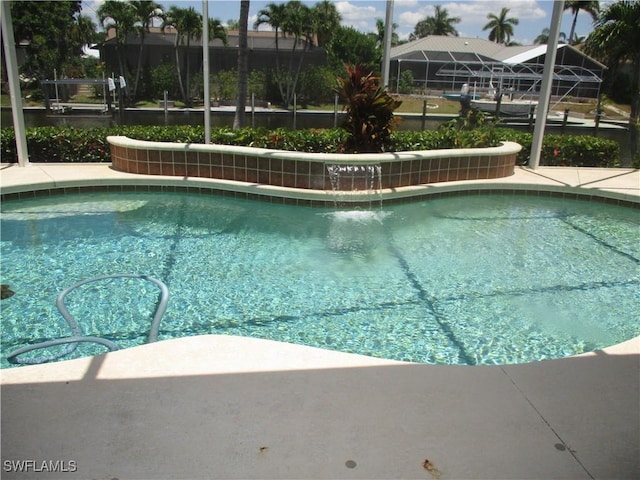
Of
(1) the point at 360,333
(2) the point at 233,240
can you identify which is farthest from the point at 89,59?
(1) the point at 360,333

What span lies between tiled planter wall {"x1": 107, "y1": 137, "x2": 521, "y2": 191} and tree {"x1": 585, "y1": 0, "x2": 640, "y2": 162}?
1133cm

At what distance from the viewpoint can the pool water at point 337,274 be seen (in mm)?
4434

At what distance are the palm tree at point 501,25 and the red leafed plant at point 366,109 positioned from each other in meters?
64.0

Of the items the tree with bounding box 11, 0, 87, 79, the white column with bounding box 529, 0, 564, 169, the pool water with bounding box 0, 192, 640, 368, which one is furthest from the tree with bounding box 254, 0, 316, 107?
the pool water with bounding box 0, 192, 640, 368

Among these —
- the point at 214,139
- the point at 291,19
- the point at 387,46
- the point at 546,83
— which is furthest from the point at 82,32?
the point at 546,83

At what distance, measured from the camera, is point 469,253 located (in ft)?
21.2

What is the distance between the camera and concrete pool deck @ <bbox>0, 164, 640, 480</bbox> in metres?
2.34

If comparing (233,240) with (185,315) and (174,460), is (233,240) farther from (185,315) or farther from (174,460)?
(174,460)

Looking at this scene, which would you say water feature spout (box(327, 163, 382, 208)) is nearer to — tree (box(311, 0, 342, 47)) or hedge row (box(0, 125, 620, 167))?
hedge row (box(0, 125, 620, 167))

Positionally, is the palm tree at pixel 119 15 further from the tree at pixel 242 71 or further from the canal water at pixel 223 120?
the tree at pixel 242 71

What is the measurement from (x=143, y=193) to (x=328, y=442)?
726cm

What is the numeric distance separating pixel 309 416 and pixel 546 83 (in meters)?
9.74

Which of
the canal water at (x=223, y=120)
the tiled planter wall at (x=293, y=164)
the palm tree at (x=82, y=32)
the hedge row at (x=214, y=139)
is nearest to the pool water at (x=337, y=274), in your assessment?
the tiled planter wall at (x=293, y=164)

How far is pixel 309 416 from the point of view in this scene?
267cm
